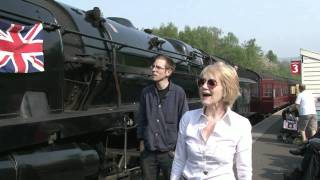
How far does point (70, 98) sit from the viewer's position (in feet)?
20.9

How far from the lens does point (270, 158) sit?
36.4 feet

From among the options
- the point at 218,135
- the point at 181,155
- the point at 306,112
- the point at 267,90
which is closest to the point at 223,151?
the point at 218,135

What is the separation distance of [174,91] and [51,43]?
145cm

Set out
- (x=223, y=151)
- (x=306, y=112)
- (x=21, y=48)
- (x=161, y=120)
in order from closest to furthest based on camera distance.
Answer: (x=223, y=151) < (x=21, y=48) < (x=161, y=120) < (x=306, y=112)

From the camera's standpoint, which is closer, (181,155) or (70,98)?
(181,155)

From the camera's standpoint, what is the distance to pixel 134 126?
279 inches

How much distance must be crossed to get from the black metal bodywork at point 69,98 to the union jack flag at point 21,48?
0.12 metres

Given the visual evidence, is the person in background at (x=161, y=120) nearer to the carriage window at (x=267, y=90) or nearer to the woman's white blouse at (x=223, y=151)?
the woman's white blouse at (x=223, y=151)

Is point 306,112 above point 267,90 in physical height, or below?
below

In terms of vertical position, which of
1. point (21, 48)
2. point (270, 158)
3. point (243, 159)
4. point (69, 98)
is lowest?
point (270, 158)

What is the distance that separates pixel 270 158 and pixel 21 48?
748cm

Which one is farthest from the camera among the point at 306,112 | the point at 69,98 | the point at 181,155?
the point at 306,112

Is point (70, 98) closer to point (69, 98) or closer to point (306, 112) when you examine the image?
point (69, 98)

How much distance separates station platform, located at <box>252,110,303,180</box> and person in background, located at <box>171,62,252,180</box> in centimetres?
523
